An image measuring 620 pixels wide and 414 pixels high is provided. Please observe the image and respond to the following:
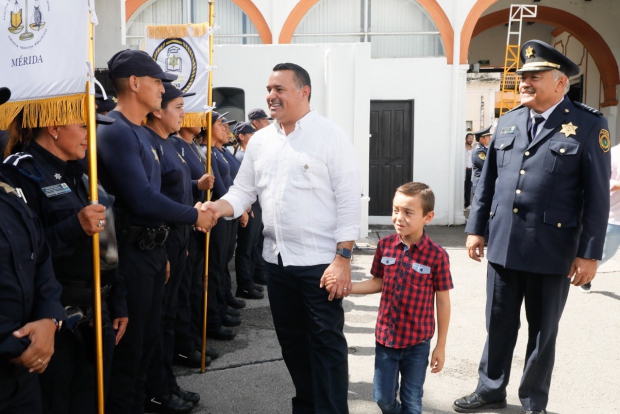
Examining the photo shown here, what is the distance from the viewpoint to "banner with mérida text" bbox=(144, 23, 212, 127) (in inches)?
188

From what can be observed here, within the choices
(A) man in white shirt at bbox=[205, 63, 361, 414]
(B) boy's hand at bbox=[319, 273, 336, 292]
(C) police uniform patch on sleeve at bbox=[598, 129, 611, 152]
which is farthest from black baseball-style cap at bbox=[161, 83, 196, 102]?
(C) police uniform patch on sleeve at bbox=[598, 129, 611, 152]

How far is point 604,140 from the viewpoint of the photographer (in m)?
3.76

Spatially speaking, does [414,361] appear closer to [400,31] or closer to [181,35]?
[181,35]

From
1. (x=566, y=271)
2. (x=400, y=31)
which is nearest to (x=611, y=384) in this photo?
(x=566, y=271)

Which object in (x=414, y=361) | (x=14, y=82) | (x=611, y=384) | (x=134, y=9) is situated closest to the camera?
(x=14, y=82)

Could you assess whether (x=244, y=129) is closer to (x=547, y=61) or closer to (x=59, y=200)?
(x=547, y=61)

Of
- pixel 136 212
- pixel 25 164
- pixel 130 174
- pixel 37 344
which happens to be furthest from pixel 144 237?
pixel 37 344

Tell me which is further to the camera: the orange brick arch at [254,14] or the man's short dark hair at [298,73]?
the orange brick arch at [254,14]

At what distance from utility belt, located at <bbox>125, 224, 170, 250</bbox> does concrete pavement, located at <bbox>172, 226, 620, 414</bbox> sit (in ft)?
4.15

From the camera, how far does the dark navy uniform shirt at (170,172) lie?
3.84 m

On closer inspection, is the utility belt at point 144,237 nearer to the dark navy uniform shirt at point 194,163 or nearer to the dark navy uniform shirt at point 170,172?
→ the dark navy uniform shirt at point 170,172

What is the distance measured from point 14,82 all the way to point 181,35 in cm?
218

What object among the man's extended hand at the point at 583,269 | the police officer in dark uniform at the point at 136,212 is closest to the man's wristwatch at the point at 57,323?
the police officer in dark uniform at the point at 136,212

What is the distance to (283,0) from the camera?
45.6 feet
